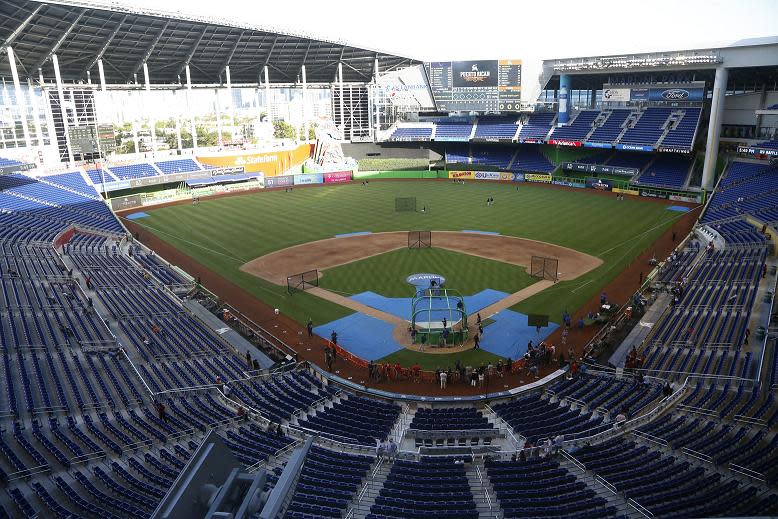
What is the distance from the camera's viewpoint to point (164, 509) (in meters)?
5.21

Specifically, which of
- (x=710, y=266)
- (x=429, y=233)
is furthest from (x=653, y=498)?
(x=429, y=233)

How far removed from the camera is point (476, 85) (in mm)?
82188

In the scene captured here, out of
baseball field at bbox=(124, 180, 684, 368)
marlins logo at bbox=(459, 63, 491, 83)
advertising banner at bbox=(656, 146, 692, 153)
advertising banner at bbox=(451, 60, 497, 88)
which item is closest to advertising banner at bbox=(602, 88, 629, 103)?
advertising banner at bbox=(656, 146, 692, 153)

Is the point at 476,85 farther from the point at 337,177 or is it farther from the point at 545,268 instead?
the point at 545,268

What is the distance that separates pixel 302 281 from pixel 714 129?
5258 centimetres

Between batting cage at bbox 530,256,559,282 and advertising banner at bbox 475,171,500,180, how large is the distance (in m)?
43.0

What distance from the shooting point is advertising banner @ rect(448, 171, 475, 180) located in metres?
82.4

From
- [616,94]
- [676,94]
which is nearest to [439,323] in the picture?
[676,94]

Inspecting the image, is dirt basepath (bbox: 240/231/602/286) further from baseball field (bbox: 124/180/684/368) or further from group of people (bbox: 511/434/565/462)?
group of people (bbox: 511/434/565/462)

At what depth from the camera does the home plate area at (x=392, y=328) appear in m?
27.6

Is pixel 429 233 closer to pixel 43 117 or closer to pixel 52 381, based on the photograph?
pixel 52 381

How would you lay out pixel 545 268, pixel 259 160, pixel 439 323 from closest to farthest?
pixel 439 323
pixel 545 268
pixel 259 160

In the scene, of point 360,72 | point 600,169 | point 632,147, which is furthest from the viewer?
point 360,72

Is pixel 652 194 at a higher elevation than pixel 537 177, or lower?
lower
